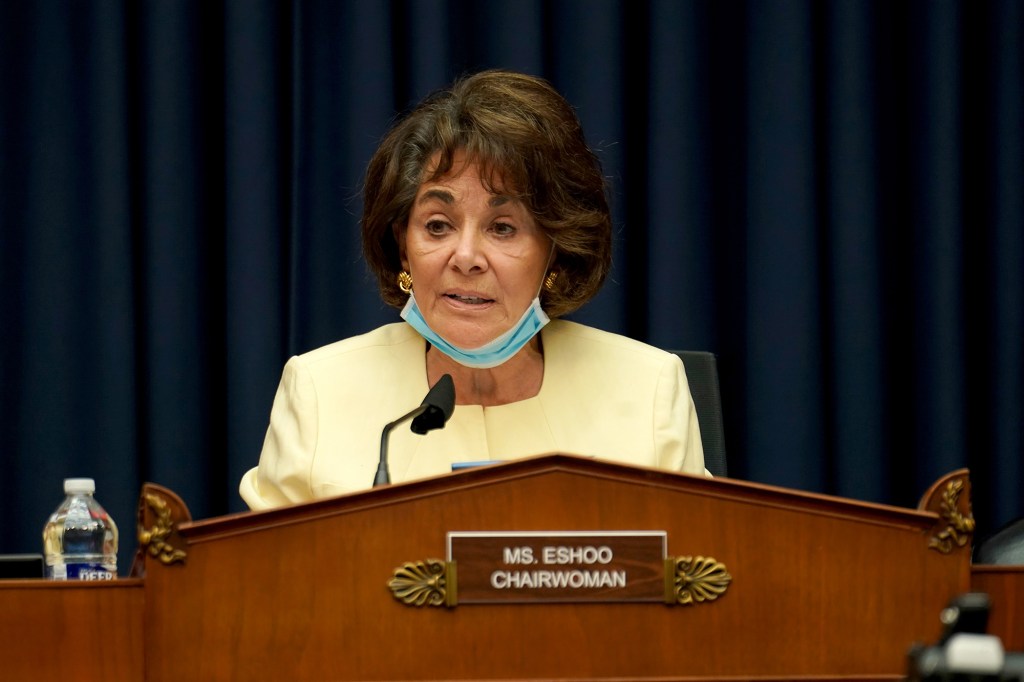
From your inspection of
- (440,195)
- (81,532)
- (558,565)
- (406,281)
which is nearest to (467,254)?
(440,195)

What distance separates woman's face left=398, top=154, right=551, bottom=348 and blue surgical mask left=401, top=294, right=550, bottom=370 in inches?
0.4

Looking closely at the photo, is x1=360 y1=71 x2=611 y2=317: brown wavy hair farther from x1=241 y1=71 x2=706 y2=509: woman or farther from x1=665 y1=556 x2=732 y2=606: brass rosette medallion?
x1=665 y1=556 x2=732 y2=606: brass rosette medallion

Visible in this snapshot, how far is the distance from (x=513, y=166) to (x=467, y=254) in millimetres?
156

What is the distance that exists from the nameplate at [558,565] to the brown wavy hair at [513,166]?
0.90 m

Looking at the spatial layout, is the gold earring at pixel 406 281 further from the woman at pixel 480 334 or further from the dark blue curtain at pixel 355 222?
the dark blue curtain at pixel 355 222

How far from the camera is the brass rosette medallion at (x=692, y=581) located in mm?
1333

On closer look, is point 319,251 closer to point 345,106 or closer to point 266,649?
point 345,106

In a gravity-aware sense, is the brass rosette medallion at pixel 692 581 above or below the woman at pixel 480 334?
below

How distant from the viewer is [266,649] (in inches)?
51.7

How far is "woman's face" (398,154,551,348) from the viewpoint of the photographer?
213cm

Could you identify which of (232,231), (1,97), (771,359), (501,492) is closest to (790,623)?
(501,492)

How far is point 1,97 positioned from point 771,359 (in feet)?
6.27

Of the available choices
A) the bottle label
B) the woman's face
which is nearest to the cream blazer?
the woman's face

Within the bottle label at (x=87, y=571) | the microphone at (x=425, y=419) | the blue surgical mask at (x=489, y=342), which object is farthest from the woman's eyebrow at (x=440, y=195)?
the bottle label at (x=87, y=571)
